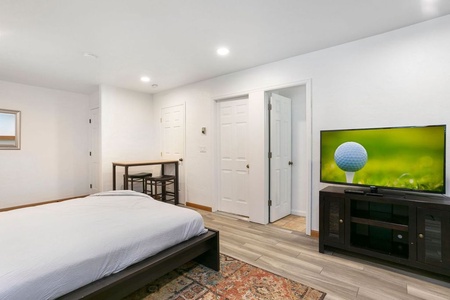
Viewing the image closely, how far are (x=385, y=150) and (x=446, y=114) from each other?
0.63 m

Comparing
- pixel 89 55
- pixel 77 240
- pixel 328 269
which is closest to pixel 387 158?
pixel 328 269

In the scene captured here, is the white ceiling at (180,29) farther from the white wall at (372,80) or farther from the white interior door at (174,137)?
the white interior door at (174,137)

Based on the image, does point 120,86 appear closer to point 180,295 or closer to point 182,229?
point 182,229

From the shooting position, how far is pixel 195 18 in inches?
89.0

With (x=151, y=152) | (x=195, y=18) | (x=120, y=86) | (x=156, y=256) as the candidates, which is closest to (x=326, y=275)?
(x=156, y=256)

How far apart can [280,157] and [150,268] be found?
105 inches

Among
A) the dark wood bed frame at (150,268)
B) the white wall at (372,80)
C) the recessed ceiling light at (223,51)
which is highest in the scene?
the recessed ceiling light at (223,51)

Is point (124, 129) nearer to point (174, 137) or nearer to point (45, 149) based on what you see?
point (174, 137)

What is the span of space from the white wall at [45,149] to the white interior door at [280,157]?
14.2ft

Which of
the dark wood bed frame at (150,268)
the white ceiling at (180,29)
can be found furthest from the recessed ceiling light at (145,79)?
the dark wood bed frame at (150,268)

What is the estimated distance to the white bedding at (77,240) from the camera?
4.07ft

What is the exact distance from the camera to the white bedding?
1241mm

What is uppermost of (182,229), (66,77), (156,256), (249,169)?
(66,77)

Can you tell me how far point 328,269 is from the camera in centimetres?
225
